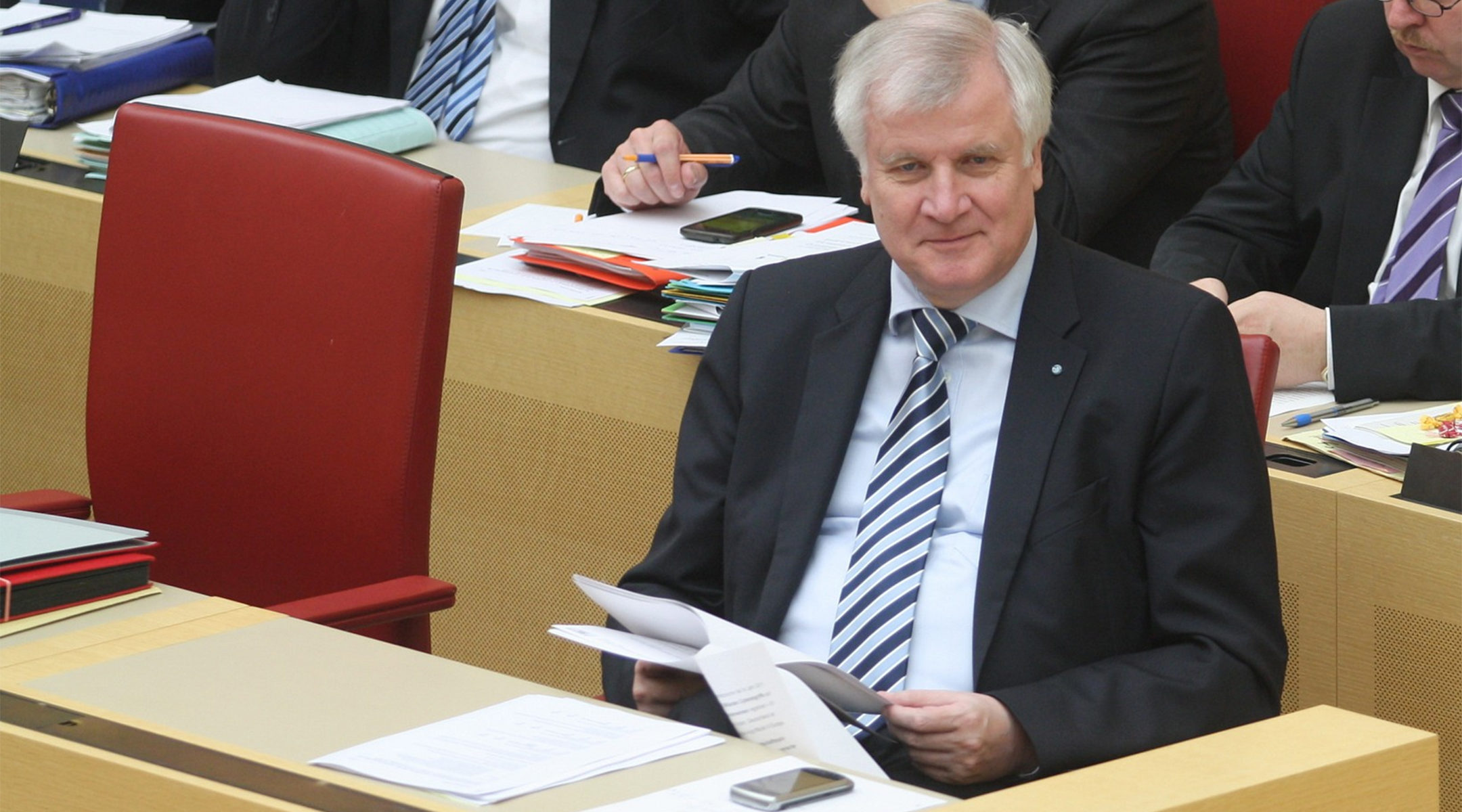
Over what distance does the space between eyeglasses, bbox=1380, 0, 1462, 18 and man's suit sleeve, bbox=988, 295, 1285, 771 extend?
86cm

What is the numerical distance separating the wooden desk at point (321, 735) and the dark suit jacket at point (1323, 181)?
1.39 meters

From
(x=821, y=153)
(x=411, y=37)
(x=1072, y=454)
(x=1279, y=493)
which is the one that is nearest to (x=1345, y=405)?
(x=1279, y=493)

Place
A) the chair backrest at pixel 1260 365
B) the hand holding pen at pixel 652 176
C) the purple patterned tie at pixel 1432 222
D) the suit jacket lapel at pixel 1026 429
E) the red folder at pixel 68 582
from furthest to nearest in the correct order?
the hand holding pen at pixel 652 176 → the purple patterned tie at pixel 1432 222 → the chair backrest at pixel 1260 365 → the suit jacket lapel at pixel 1026 429 → the red folder at pixel 68 582

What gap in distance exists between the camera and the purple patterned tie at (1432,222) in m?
2.35

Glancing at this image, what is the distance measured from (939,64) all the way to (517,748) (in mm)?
759

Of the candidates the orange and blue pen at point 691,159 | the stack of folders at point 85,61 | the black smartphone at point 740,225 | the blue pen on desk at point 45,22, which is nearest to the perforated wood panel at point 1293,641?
the black smartphone at point 740,225

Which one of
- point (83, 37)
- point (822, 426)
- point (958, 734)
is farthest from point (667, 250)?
point (83, 37)

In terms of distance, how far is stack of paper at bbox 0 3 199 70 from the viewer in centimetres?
330

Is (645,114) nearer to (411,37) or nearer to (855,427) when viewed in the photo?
(411,37)

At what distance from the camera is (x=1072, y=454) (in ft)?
5.35

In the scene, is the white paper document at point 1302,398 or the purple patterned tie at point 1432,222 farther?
the purple patterned tie at point 1432,222

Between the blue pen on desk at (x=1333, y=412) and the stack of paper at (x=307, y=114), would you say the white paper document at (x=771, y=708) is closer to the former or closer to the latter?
the blue pen on desk at (x=1333, y=412)

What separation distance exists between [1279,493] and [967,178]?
55 centimetres

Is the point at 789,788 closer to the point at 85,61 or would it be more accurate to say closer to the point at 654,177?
the point at 654,177
